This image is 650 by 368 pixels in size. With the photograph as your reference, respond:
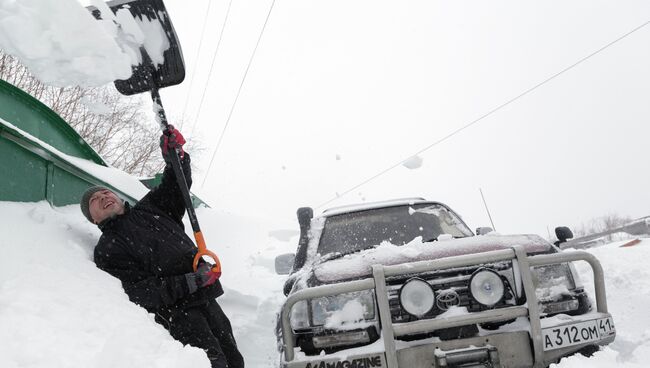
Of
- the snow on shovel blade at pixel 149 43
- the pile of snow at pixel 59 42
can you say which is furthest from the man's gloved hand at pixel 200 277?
the snow on shovel blade at pixel 149 43

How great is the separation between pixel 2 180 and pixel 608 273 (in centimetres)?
619

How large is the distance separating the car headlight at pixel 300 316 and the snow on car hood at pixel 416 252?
0.65 ft

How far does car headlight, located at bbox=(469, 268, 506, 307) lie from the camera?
2.34m

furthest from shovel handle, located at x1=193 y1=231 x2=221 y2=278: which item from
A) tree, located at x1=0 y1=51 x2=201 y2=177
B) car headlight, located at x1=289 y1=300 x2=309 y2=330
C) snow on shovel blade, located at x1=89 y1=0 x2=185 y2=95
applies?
tree, located at x1=0 y1=51 x2=201 y2=177

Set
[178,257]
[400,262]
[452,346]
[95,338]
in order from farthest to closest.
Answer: [178,257], [400,262], [452,346], [95,338]

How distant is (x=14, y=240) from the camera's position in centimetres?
229

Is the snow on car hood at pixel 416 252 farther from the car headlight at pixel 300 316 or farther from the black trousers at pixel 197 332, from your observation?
the black trousers at pixel 197 332

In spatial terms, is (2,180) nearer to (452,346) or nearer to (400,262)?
(400,262)

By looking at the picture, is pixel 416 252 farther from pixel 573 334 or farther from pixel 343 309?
pixel 573 334

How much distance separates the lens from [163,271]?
9.50ft

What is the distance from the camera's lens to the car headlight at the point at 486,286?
2338mm

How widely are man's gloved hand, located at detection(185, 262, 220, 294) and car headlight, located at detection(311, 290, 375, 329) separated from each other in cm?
71

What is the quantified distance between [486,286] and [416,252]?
16.0 inches

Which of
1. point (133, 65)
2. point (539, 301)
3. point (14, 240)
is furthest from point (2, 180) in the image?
point (539, 301)
